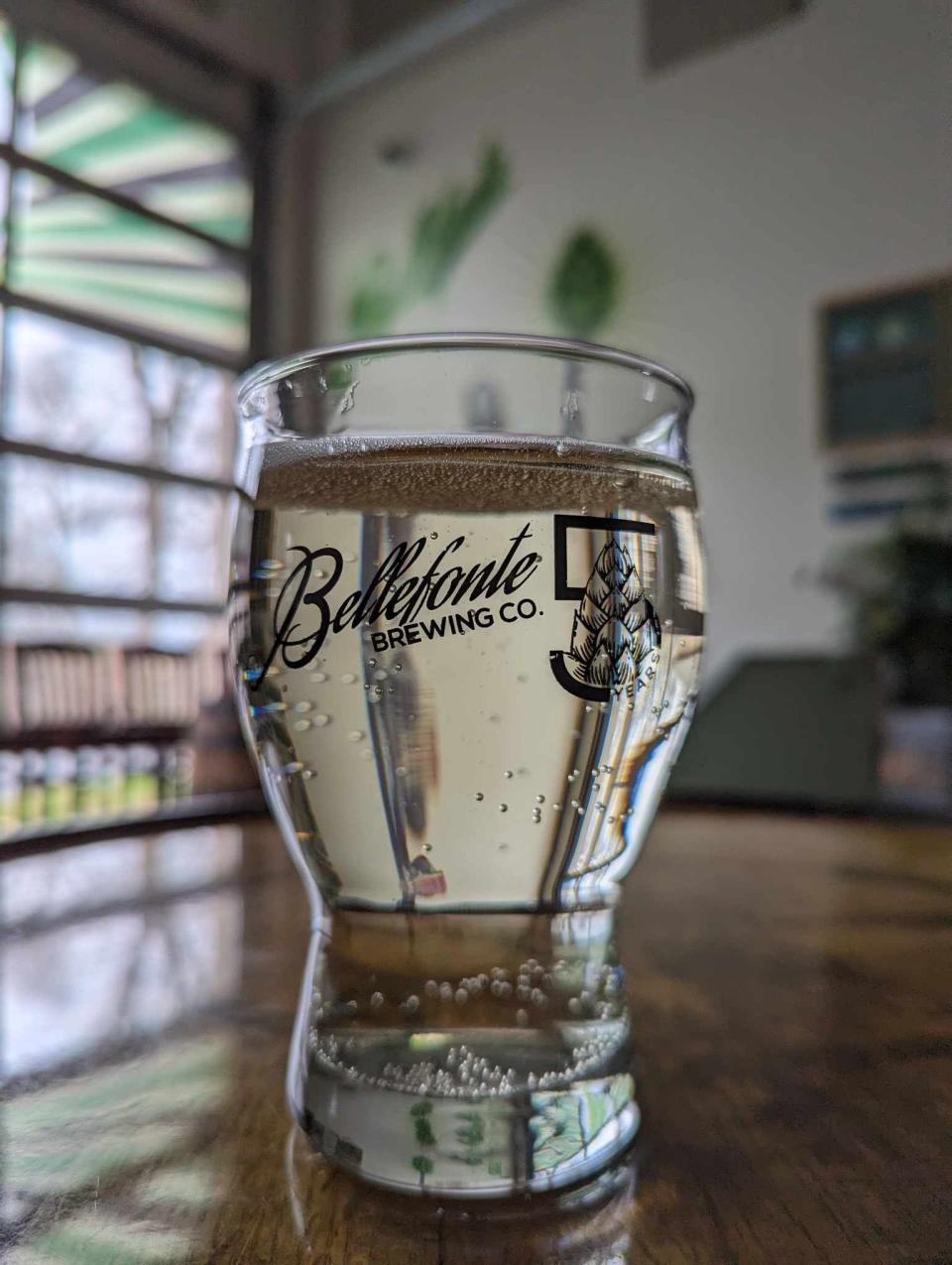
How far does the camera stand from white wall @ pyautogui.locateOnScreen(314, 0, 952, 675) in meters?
2.93

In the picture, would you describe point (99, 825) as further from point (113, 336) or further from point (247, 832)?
point (113, 336)

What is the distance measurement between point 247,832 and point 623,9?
12.3 ft

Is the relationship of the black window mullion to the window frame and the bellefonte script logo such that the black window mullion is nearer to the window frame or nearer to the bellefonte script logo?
the window frame

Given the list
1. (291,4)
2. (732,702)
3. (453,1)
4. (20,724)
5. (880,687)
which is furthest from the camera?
(291,4)

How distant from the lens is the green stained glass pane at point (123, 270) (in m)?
3.70

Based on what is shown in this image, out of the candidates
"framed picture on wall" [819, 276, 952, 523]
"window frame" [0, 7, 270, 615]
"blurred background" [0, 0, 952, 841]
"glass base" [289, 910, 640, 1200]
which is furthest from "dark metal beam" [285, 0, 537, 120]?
"glass base" [289, 910, 640, 1200]

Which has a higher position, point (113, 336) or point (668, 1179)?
point (113, 336)

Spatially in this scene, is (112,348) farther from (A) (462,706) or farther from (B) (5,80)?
(A) (462,706)

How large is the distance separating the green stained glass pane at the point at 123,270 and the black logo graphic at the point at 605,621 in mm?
3973

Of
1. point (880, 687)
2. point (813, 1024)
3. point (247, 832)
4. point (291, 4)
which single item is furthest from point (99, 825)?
point (291, 4)

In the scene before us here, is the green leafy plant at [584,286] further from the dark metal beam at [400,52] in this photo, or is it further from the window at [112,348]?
the window at [112,348]

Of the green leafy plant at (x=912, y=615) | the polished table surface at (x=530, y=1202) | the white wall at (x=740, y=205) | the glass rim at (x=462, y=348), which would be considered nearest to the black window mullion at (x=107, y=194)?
the white wall at (x=740, y=205)

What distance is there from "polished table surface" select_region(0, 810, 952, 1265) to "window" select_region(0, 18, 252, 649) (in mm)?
3498

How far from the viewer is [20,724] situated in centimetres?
331
